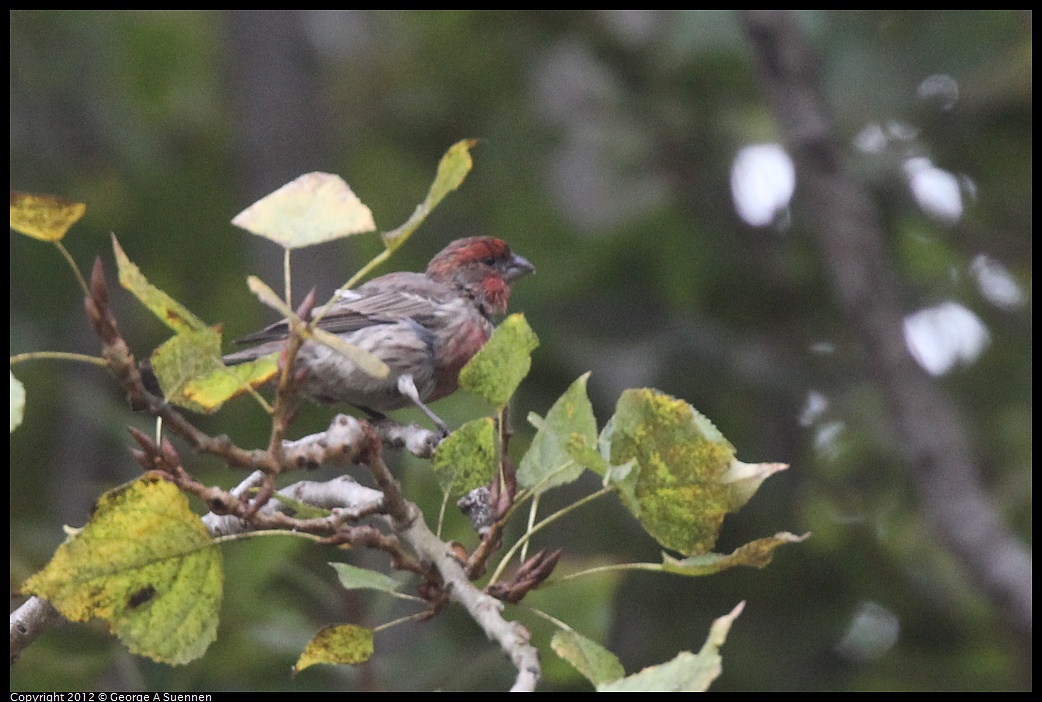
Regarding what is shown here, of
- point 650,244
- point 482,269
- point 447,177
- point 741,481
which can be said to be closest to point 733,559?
point 741,481

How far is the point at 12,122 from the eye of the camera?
845cm

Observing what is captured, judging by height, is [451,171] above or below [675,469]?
above

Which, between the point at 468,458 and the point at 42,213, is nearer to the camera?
the point at 42,213

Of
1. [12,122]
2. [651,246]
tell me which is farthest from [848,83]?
[12,122]

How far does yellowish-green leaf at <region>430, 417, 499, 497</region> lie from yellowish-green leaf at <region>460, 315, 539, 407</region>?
113mm

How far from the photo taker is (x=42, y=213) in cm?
227

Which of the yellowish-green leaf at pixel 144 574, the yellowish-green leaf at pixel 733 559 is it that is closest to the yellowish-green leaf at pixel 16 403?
the yellowish-green leaf at pixel 144 574

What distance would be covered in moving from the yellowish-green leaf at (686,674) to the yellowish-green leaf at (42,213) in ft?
4.03

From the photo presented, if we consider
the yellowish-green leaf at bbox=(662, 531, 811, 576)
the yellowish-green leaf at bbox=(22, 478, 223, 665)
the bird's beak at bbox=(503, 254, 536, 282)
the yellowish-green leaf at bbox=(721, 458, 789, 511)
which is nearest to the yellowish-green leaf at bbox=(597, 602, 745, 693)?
the yellowish-green leaf at bbox=(662, 531, 811, 576)

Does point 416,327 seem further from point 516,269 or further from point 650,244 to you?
point 650,244

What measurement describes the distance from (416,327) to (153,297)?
9.51ft

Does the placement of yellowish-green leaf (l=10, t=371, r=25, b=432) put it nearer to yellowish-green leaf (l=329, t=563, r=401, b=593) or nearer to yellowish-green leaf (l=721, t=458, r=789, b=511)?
yellowish-green leaf (l=329, t=563, r=401, b=593)

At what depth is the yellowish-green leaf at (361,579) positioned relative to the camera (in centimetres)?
246
